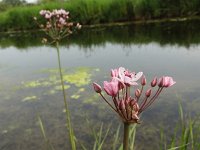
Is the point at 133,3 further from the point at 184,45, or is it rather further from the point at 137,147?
the point at 137,147

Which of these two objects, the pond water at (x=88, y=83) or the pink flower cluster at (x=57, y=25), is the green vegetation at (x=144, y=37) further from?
the pink flower cluster at (x=57, y=25)

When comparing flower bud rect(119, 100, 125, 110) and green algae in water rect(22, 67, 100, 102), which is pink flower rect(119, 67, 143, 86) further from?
green algae in water rect(22, 67, 100, 102)

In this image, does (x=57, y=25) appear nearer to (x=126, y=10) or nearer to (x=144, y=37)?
(x=144, y=37)

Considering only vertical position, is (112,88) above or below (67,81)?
above

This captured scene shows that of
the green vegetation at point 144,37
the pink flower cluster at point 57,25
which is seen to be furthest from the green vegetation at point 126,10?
the pink flower cluster at point 57,25

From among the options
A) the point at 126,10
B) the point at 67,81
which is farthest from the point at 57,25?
the point at 126,10

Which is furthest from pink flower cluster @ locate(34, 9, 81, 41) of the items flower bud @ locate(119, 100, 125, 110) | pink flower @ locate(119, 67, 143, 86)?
flower bud @ locate(119, 100, 125, 110)

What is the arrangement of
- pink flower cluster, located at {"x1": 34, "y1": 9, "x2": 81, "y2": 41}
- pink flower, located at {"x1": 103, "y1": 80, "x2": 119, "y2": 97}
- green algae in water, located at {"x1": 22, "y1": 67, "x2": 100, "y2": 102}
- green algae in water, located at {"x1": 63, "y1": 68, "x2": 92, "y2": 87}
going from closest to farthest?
pink flower, located at {"x1": 103, "y1": 80, "x2": 119, "y2": 97}
pink flower cluster, located at {"x1": 34, "y1": 9, "x2": 81, "y2": 41}
green algae in water, located at {"x1": 22, "y1": 67, "x2": 100, "y2": 102}
green algae in water, located at {"x1": 63, "y1": 68, "x2": 92, "y2": 87}

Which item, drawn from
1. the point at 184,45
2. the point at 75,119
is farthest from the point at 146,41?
the point at 75,119
